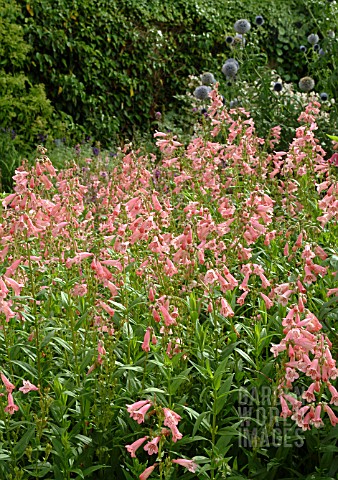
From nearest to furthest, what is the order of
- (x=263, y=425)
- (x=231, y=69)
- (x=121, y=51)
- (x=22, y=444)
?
(x=22, y=444) → (x=263, y=425) → (x=231, y=69) → (x=121, y=51)

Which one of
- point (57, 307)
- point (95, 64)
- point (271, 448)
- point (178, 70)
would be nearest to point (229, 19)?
point (178, 70)

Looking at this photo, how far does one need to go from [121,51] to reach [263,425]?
363 inches

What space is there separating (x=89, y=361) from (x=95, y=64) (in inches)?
328

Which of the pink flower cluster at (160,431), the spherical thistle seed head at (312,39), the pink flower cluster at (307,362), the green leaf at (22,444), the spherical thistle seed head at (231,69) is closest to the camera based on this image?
the pink flower cluster at (160,431)

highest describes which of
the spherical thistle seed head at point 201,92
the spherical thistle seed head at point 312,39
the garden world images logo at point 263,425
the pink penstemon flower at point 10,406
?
the spherical thistle seed head at point 312,39

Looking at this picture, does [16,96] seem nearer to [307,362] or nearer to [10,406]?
[10,406]

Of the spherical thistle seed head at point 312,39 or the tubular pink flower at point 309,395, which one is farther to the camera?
the spherical thistle seed head at point 312,39

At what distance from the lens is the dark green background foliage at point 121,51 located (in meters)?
10.4

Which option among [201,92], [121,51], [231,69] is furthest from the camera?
[121,51]

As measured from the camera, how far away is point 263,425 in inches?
113

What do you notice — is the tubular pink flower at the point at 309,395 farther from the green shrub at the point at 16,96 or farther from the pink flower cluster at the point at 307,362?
the green shrub at the point at 16,96

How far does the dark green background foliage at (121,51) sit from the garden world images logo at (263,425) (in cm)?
790

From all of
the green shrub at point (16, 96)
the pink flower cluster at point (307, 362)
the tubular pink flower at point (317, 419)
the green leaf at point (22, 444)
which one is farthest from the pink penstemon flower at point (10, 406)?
the green shrub at point (16, 96)

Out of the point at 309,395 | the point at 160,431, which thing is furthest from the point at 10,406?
the point at 309,395
